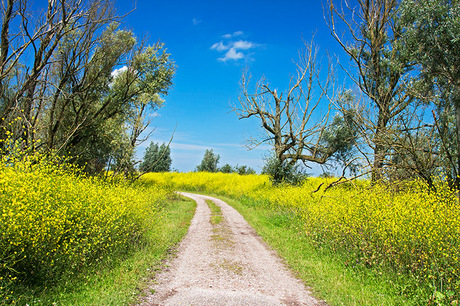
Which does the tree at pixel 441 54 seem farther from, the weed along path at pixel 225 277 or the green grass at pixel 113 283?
the green grass at pixel 113 283

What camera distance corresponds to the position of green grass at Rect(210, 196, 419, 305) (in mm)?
5949

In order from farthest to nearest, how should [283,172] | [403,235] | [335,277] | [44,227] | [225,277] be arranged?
[283,172] → [335,277] → [225,277] → [403,235] → [44,227]

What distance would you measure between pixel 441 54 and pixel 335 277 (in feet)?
26.9

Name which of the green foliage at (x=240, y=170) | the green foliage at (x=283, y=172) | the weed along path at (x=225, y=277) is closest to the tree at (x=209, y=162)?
the green foliage at (x=240, y=170)

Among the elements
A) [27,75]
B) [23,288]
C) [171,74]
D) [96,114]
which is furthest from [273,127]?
[23,288]

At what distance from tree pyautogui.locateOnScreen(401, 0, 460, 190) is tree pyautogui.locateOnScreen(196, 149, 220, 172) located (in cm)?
5804

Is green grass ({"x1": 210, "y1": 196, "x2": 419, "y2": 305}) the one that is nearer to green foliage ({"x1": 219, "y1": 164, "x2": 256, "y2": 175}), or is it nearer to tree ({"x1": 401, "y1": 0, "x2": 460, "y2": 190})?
tree ({"x1": 401, "y1": 0, "x2": 460, "y2": 190})

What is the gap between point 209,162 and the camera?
2694 inches

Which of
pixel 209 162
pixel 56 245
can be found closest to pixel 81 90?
pixel 56 245

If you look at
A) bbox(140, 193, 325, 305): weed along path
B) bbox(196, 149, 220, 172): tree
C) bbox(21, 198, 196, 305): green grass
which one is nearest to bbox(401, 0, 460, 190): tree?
bbox(140, 193, 325, 305): weed along path

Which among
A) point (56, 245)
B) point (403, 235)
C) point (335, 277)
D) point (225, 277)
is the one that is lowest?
point (225, 277)

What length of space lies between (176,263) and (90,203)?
284 cm

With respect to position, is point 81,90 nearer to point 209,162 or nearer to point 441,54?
point 441,54

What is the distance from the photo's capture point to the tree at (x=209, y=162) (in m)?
68.2
